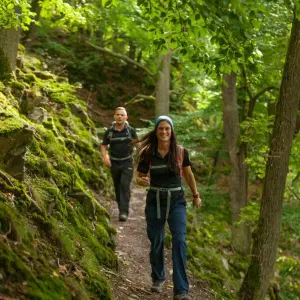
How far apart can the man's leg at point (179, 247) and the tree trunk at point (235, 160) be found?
5.71m

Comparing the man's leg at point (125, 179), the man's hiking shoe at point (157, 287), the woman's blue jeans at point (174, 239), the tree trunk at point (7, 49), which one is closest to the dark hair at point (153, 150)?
the woman's blue jeans at point (174, 239)

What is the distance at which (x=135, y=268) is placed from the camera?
6.52 m

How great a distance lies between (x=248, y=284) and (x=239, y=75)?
253 inches

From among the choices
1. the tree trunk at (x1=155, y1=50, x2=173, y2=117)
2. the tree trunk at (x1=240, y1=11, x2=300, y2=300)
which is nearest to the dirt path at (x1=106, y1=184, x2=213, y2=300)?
the tree trunk at (x1=240, y1=11, x2=300, y2=300)

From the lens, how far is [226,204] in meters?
13.8

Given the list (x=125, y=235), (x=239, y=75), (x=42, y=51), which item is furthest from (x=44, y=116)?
(x=42, y=51)

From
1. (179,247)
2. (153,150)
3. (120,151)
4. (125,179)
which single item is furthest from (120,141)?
(179,247)

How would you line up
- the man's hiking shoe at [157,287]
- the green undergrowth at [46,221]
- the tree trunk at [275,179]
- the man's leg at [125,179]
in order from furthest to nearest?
the man's leg at [125,179] < the tree trunk at [275,179] < the man's hiking shoe at [157,287] < the green undergrowth at [46,221]

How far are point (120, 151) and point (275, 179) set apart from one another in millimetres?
2918

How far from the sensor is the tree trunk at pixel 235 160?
34.2 ft

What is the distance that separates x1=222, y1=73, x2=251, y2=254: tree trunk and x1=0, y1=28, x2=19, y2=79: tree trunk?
4.87 meters

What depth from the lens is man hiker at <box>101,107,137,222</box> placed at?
7.79 metres

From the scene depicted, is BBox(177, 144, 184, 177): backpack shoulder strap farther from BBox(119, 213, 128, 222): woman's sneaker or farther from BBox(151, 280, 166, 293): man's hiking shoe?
BBox(119, 213, 128, 222): woman's sneaker

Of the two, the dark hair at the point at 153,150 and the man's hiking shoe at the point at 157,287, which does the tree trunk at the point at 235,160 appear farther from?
the dark hair at the point at 153,150
